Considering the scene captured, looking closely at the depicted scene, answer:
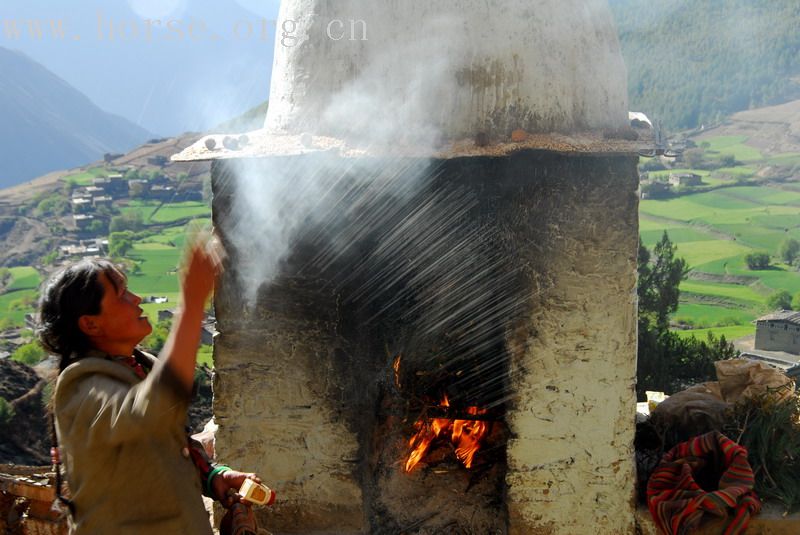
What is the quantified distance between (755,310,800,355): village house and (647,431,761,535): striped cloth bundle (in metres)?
20.0

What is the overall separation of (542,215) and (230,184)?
1475 millimetres

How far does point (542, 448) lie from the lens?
4.05 meters

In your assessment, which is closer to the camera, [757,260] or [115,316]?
[115,316]

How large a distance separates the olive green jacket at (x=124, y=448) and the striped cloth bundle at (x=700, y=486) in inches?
93.3

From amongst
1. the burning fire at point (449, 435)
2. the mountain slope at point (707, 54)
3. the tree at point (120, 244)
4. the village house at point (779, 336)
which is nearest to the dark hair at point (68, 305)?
the burning fire at point (449, 435)

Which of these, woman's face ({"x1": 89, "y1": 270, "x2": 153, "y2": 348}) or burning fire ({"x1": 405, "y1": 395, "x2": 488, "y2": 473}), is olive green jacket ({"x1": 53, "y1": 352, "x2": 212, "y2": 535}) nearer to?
woman's face ({"x1": 89, "y1": 270, "x2": 153, "y2": 348})

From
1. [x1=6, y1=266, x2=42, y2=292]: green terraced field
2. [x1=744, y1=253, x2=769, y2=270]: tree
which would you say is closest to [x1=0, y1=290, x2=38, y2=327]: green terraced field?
[x1=6, y1=266, x2=42, y2=292]: green terraced field

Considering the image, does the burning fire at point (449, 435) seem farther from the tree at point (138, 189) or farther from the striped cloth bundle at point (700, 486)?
the tree at point (138, 189)

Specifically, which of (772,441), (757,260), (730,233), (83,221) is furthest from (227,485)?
(83,221)

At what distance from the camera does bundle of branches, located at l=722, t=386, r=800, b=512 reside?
4.06 metres

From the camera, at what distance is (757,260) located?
41250 mm

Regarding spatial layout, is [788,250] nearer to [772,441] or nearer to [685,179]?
[685,179]

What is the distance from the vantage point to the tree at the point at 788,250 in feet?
140

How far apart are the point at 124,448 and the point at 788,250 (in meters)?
45.6
